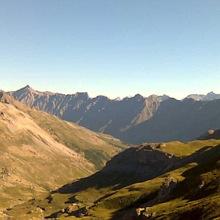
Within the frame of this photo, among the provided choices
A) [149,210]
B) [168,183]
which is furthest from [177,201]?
[168,183]

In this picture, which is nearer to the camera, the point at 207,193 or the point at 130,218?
the point at 207,193

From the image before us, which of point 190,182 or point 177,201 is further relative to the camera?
point 190,182

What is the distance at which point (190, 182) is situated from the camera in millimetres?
173750

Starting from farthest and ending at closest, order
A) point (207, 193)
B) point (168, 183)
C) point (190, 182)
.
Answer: point (168, 183) → point (190, 182) → point (207, 193)

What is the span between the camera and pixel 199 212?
11306cm

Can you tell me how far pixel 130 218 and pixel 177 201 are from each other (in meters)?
17.9

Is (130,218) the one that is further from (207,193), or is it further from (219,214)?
(219,214)

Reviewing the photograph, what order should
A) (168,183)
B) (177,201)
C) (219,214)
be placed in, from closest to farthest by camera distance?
(219,214), (177,201), (168,183)

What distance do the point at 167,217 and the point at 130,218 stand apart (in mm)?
34133

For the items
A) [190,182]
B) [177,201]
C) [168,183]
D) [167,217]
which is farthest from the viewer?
[168,183]

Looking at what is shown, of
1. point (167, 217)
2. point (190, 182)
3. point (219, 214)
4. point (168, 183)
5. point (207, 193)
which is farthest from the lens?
point (168, 183)

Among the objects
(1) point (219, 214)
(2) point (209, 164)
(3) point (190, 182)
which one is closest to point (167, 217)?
(1) point (219, 214)

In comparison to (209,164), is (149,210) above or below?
below

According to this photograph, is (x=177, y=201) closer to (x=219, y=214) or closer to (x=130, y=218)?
(x=130, y=218)
